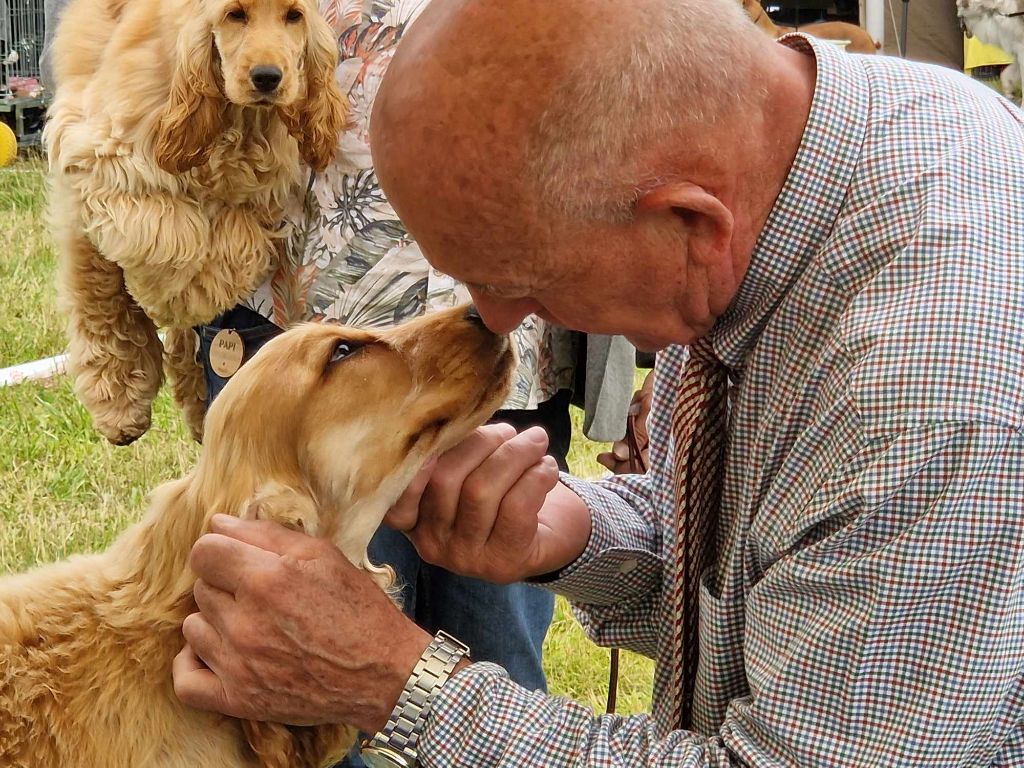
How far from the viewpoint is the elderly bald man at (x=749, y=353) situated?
1525 mm

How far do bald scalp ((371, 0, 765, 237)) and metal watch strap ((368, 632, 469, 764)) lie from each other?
0.64 m

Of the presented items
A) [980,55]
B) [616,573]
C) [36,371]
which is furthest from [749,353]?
[980,55]

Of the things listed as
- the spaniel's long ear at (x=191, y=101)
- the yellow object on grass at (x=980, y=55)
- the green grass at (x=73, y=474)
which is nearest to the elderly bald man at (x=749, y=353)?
the spaniel's long ear at (x=191, y=101)

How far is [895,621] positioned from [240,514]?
1.02m

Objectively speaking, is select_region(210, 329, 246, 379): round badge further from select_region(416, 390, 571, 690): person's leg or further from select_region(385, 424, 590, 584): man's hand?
select_region(385, 424, 590, 584): man's hand

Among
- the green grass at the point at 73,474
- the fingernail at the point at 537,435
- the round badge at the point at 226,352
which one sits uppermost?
the fingernail at the point at 537,435

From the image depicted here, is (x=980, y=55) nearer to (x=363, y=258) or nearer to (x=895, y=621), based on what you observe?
(x=363, y=258)

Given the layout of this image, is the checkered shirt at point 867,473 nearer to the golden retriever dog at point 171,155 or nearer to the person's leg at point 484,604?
the person's leg at point 484,604

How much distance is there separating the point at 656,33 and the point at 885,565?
74 cm

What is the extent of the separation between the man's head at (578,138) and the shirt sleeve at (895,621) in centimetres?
38

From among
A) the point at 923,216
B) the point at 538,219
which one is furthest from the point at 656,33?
the point at 923,216

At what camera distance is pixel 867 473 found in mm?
1528

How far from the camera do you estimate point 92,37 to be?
3150 millimetres

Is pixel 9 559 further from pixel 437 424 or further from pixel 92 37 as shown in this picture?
pixel 437 424
